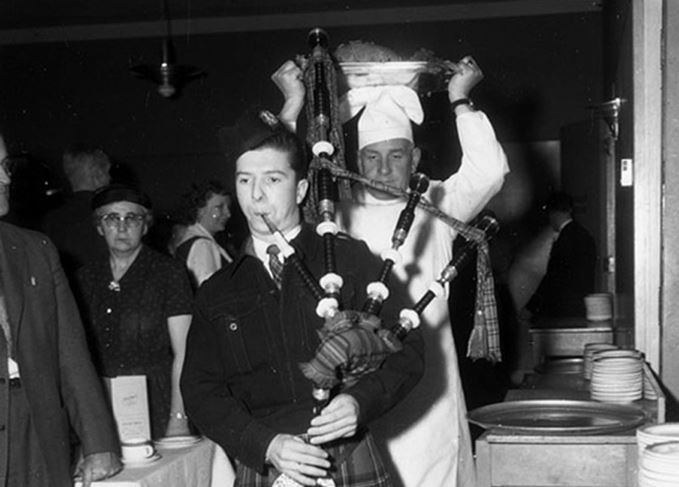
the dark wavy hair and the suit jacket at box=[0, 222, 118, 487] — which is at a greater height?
the dark wavy hair

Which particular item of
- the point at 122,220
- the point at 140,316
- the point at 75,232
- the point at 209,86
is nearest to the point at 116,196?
the point at 122,220

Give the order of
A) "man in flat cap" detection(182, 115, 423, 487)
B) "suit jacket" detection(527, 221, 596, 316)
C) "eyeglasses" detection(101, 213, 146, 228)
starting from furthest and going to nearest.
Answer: "suit jacket" detection(527, 221, 596, 316) < "eyeglasses" detection(101, 213, 146, 228) < "man in flat cap" detection(182, 115, 423, 487)

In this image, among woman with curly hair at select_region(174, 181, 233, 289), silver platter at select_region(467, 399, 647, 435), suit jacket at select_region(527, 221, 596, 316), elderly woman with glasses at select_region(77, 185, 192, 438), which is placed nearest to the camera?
silver platter at select_region(467, 399, 647, 435)

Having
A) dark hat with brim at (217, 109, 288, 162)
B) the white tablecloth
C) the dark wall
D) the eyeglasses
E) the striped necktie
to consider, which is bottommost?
the white tablecloth

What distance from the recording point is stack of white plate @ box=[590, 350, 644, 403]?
111 inches

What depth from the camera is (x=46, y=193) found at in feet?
19.8

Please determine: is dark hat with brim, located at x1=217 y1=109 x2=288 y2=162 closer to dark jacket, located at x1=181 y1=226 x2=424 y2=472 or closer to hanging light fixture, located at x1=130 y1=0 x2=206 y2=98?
dark jacket, located at x1=181 y1=226 x2=424 y2=472

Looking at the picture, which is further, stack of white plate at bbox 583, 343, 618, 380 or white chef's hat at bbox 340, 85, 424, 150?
stack of white plate at bbox 583, 343, 618, 380

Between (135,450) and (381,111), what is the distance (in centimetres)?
118

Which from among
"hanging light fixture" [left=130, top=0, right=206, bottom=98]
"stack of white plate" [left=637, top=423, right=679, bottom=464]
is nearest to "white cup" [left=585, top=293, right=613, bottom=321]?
"stack of white plate" [left=637, top=423, right=679, bottom=464]

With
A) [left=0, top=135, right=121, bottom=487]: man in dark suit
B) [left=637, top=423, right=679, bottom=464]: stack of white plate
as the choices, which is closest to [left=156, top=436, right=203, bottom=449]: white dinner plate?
[left=0, top=135, right=121, bottom=487]: man in dark suit

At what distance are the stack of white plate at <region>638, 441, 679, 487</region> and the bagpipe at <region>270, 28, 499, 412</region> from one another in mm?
500

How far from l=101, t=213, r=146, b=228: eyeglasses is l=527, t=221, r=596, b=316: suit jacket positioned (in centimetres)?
420

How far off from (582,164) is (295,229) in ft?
20.3
